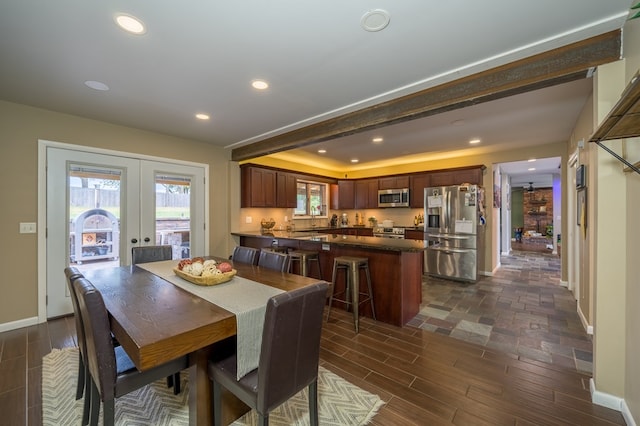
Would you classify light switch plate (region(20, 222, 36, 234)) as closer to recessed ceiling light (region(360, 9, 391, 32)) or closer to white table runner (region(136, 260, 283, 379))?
white table runner (region(136, 260, 283, 379))

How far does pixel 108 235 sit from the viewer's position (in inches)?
147

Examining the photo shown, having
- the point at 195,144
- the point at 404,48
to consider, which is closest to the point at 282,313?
the point at 404,48

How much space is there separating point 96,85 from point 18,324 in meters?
2.88

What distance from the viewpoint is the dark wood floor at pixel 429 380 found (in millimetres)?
1740

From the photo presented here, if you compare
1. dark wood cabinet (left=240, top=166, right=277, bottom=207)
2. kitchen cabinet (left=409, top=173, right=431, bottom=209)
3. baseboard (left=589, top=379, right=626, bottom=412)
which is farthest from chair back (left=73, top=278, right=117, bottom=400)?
kitchen cabinet (left=409, top=173, right=431, bottom=209)

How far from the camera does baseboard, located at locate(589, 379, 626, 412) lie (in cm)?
179

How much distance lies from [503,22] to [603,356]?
7.70 ft

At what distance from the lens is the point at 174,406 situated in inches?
72.9

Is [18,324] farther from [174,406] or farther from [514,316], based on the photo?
[514,316]

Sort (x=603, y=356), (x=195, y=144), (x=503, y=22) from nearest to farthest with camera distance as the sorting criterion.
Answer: (x=503, y=22) < (x=603, y=356) < (x=195, y=144)

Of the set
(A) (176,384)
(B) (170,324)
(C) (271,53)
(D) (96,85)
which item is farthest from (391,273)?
(D) (96,85)

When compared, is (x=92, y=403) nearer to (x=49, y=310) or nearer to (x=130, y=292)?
(x=130, y=292)

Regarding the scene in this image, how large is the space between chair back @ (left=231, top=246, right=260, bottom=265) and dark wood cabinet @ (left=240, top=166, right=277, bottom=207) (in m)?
2.18

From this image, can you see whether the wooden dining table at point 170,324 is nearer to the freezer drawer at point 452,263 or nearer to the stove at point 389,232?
the freezer drawer at point 452,263
